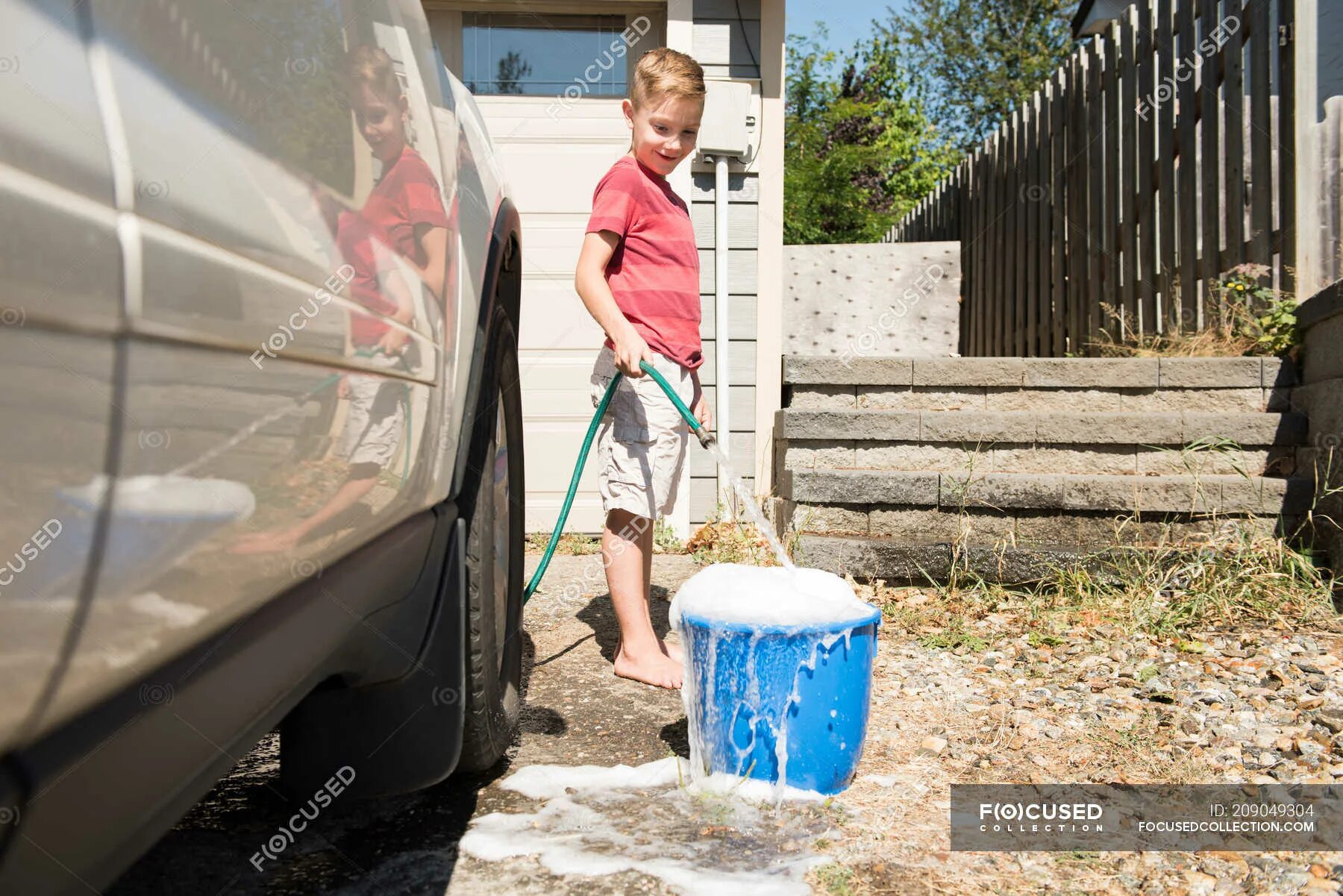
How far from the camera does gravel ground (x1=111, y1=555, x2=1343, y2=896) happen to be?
1.52 m

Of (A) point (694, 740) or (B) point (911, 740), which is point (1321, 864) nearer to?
(B) point (911, 740)

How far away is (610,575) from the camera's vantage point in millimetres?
2521

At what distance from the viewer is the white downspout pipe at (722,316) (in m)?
4.40

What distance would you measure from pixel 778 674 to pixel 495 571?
536 millimetres

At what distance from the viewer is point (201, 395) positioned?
71cm

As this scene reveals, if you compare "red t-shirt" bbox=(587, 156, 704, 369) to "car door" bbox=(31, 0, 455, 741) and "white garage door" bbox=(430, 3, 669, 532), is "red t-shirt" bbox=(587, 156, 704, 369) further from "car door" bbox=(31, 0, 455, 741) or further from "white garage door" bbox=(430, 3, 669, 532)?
"white garage door" bbox=(430, 3, 669, 532)

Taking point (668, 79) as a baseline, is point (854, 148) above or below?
above

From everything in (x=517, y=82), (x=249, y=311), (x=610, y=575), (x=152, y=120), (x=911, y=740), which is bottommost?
(x=911, y=740)

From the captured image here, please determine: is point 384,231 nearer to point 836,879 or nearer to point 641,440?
point 836,879

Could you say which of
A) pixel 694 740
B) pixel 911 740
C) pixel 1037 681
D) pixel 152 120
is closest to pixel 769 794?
pixel 694 740

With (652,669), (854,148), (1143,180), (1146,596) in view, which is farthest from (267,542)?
(854,148)

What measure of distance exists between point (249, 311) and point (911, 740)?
5.72 feet

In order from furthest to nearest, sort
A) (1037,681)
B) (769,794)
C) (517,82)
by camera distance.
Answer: (517,82) < (1037,681) < (769,794)

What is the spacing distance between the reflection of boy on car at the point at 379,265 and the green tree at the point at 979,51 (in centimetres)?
2325
